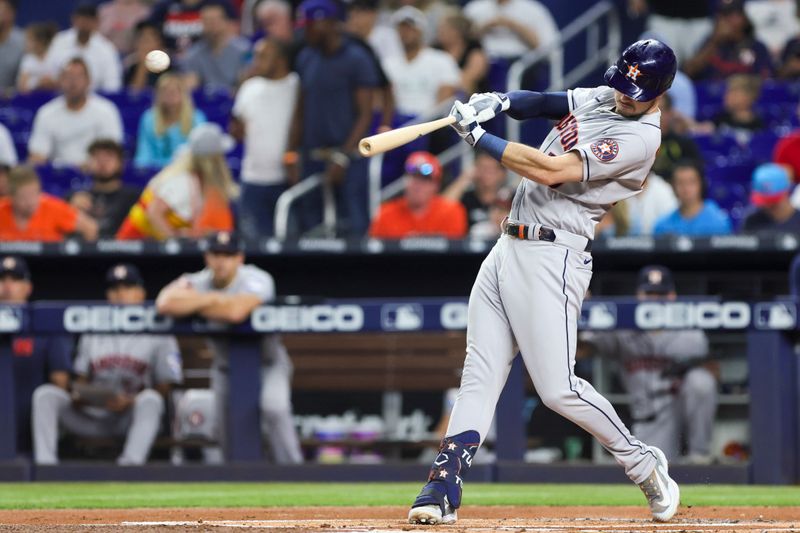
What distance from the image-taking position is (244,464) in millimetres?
7691

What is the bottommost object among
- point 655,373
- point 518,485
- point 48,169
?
point 518,485

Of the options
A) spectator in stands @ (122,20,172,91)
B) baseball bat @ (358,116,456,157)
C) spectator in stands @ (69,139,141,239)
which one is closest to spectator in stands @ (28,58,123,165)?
spectator in stands @ (69,139,141,239)

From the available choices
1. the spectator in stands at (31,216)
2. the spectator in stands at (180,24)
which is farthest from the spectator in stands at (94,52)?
the spectator in stands at (31,216)

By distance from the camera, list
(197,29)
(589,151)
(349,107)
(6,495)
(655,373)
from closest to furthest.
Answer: (589,151) → (6,495) → (655,373) → (349,107) → (197,29)

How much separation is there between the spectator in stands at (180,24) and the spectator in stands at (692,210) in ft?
17.4

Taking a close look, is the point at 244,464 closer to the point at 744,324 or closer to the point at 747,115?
the point at 744,324

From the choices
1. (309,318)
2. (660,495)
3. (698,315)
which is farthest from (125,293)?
(660,495)

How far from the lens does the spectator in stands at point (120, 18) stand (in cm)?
1327

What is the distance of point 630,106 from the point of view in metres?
5.14

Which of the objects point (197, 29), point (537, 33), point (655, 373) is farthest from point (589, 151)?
point (197, 29)

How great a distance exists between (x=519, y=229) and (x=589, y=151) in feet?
1.25

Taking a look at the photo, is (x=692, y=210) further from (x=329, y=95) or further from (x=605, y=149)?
(x=605, y=149)

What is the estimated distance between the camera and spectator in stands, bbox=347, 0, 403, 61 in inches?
448

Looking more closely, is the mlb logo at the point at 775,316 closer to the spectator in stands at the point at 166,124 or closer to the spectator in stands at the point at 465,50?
the spectator in stands at the point at 465,50
